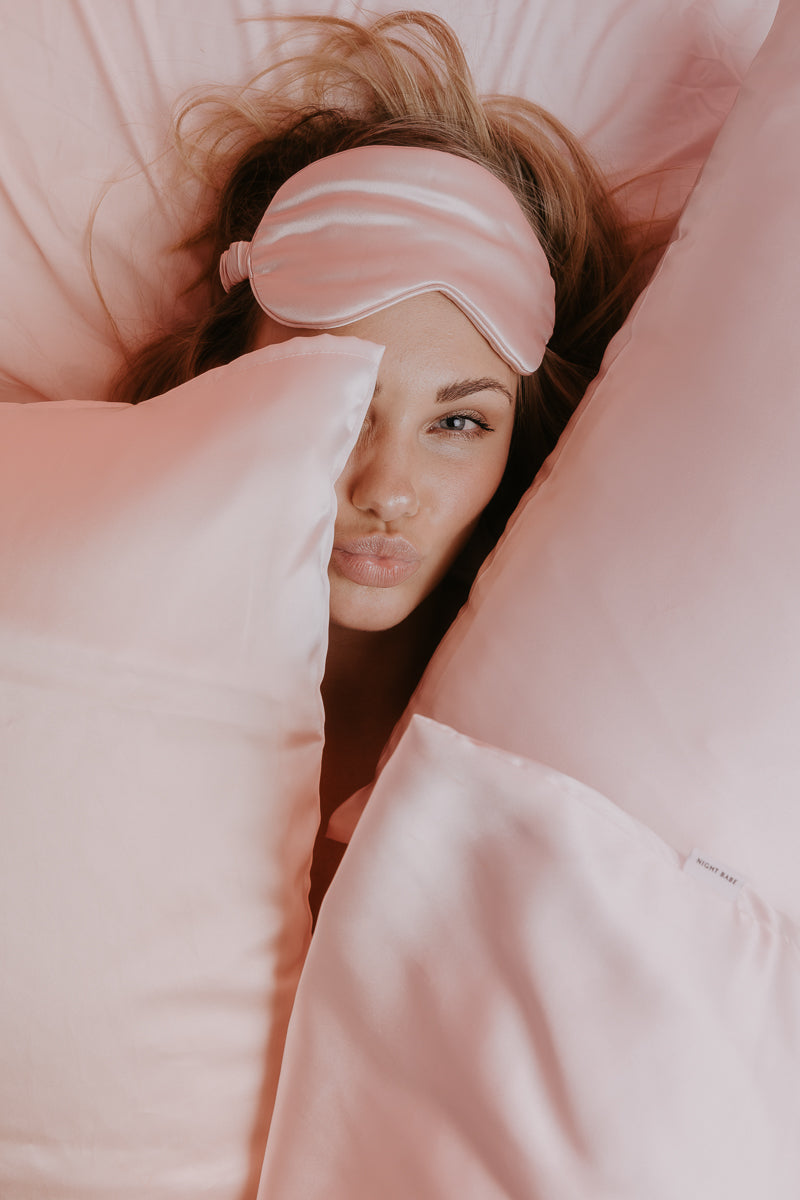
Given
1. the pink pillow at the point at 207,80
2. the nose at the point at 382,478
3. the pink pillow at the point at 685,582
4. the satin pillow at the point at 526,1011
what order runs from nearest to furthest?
1. the satin pillow at the point at 526,1011
2. the pink pillow at the point at 685,582
3. the nose at the point at 382,478
4. the pink pillow at the point at 207,80

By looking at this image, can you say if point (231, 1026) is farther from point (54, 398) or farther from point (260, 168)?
point (260, 168)

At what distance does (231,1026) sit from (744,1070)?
340 millimetres

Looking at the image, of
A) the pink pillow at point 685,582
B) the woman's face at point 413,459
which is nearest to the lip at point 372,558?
the woman's face at point 413,459

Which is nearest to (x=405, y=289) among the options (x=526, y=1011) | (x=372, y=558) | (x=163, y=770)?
(x=372, y=558)

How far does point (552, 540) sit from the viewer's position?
2.46 ft

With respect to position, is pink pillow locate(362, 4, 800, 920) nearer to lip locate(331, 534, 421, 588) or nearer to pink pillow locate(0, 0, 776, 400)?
lip locate(331, 534, 421, 588)

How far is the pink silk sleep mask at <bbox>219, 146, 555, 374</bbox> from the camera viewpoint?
3.01 ft

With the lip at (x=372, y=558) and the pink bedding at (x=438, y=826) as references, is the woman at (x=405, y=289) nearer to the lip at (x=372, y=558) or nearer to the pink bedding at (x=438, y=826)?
the lip at (x=372, y=558)

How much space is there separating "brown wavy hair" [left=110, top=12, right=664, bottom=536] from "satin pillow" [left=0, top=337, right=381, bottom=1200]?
18.1 inches

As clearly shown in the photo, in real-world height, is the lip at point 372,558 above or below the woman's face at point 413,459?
below

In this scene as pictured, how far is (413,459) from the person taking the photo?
921mm

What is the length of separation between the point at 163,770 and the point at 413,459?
1.39 feet

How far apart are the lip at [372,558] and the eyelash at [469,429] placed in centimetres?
14

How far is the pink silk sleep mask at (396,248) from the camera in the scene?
917 millimetres
